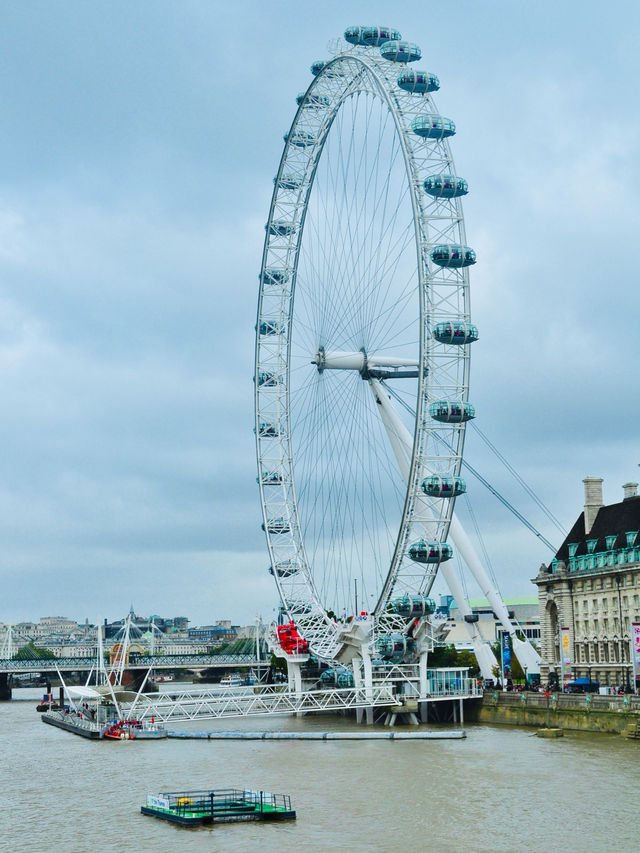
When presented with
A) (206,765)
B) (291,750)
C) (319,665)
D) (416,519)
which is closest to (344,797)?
(206,765)

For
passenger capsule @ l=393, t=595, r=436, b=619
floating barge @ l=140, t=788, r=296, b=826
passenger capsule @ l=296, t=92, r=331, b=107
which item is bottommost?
floating barge @ l=140, t=788, r=296, b=826

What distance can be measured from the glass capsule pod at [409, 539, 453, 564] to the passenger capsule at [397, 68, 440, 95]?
2333 cm

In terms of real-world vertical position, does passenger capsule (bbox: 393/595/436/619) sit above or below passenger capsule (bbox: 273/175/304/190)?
below

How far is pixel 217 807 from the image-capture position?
34406 mm

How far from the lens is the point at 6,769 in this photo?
49.8 meters

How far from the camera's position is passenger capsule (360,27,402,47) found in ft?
230

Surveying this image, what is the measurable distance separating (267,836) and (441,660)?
68.1 metres

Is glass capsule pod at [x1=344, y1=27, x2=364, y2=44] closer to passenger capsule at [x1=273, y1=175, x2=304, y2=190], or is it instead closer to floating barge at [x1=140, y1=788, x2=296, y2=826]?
passenger capsule at [x1=273, y1=175, x2=304, y2=190]

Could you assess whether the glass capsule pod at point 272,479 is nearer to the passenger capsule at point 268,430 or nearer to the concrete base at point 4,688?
the passenger capsule at point 268,430

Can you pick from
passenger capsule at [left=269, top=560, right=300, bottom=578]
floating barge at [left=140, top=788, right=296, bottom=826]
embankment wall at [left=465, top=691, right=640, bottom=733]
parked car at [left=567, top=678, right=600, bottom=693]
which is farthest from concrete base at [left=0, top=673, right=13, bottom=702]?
floating barge at [left=140, top=788, right=296, bottom=826]

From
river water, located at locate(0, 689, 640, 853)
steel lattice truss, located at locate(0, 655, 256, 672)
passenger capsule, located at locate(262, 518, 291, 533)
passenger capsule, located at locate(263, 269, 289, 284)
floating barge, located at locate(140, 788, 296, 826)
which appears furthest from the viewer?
steel lattice truss, located at locate(0, 655, 256, 672)

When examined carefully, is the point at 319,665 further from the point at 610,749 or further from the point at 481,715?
the point at 610,749

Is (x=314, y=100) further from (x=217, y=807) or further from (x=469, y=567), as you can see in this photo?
(x=217, y=807)

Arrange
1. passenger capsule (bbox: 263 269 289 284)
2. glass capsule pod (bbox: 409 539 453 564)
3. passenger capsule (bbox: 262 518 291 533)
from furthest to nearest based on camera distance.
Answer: passenger capsule (bbox: 263 269 289 284), passenger capsule (bbox: 262 518 291 533), glass capsule pod (bbox: 409 539 453 564)
